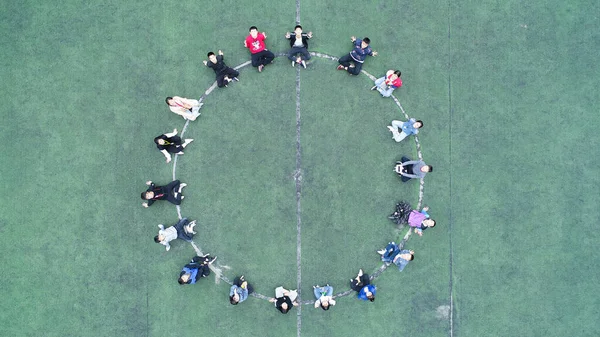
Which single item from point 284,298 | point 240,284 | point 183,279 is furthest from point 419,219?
point 183,279

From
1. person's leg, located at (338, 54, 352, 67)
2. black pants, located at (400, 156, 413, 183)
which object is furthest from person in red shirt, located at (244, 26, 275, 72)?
black pants, located at (400, 156, 413, 183)

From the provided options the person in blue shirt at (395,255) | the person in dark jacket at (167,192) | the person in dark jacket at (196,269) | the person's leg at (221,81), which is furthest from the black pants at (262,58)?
the person in blue shirt at (395,255)

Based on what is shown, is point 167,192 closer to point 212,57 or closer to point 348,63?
point 212,57

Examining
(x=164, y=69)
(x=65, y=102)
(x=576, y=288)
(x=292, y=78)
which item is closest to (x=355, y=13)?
(x=292, y=78)

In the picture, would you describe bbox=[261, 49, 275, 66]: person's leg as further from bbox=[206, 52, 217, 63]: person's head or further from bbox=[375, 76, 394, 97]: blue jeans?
bbox=[375, 76, 394, 97]: blue jeans

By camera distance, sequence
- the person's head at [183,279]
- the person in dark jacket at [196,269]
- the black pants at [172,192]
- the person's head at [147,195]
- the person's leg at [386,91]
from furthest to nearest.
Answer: the person's leg at [386,91] → the black pants at [172,192] → the person in dark jacket at [196,269] → the person's head at [183,279] → the person's head at [147,195]

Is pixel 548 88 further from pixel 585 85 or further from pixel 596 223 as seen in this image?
pixel 596 223

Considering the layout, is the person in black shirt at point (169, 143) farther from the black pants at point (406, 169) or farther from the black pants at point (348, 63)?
the black pants at point (406, 169)
